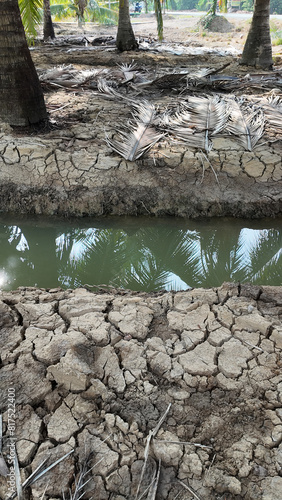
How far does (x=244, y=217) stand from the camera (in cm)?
448

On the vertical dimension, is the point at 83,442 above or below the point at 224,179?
below

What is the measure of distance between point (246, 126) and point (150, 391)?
4145mm

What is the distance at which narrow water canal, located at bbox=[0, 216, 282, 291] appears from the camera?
367 cm

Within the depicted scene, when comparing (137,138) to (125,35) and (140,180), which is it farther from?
(125,35)

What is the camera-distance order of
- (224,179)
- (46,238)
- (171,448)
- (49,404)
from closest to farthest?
(171,448) < (49,404) < (46,238) < (224,179)

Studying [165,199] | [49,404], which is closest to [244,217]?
[165,199]

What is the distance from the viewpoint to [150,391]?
→ 2.12 metres

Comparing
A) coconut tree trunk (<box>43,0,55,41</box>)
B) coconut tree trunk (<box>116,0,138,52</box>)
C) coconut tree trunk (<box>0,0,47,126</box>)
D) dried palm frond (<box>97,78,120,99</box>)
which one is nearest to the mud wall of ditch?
coconut tree trunk (<box>0,0,47,126</box>)

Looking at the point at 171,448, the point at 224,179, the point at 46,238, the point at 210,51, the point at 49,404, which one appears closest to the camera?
the point at 171,448

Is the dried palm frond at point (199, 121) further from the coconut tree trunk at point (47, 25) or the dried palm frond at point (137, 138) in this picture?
the coconut tree trunk at point (47, 25)

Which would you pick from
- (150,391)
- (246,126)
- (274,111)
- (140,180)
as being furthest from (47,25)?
(150,391)

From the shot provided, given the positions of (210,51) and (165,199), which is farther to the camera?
(210,51)

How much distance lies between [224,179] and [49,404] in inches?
137

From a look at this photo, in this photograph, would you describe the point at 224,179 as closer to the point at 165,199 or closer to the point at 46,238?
the point at 165,199
